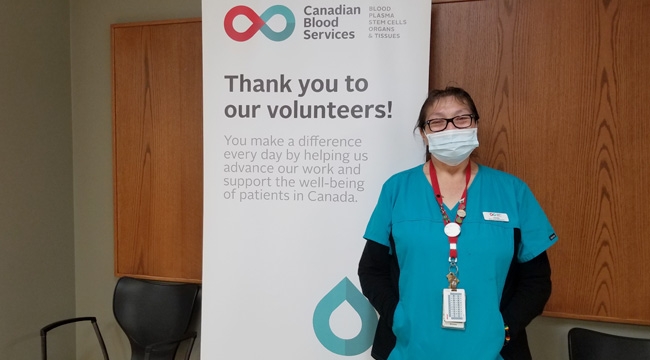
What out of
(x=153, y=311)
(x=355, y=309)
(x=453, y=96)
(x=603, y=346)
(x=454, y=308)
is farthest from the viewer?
(x=153, y=311)

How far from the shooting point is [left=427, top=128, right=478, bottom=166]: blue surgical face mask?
54.6 inches

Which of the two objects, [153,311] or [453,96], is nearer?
[453,96]

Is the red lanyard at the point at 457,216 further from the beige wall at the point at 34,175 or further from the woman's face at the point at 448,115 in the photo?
the beige wall at the point at 34,175

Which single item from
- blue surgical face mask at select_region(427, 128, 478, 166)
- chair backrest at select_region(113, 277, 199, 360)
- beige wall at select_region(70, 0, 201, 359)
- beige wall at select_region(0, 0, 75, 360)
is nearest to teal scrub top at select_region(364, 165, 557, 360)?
blue surgical face mask at select_region(427, 128, 478, 166)

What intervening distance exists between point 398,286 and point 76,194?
6.57ft

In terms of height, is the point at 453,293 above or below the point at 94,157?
below

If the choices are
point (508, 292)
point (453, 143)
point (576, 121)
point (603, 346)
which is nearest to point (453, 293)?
point (508, 292)

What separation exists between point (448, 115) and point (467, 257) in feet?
1.48

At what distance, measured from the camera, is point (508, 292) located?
1.44m

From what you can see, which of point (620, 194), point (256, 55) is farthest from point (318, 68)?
point (620, 194)

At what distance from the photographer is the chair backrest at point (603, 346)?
1.70m

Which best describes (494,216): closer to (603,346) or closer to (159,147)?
(603,346)

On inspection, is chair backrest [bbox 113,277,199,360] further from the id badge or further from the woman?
the id badge

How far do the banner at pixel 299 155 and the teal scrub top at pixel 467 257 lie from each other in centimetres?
42
